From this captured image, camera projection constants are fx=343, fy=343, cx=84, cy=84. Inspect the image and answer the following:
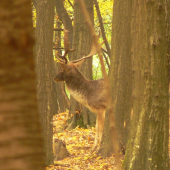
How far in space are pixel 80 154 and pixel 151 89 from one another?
14.6ft

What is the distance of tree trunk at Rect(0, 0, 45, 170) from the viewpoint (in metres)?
1.27

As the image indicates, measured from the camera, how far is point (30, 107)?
4.50 ft

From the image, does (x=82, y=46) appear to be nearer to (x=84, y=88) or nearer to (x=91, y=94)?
(x=84, y=88)

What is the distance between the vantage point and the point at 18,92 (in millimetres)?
1349

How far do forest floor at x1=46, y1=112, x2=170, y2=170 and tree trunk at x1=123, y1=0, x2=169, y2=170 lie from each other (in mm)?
1919

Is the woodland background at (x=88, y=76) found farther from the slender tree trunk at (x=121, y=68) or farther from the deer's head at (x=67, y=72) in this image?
the deer's head at (x=67, y=72)

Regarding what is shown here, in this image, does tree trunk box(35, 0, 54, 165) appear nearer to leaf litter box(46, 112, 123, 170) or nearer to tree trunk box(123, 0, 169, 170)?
leaf litter box(46, 112, 123, 170)

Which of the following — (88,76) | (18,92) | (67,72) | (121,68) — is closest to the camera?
(18,92)

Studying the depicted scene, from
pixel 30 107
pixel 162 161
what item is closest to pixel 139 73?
pixel 162 161

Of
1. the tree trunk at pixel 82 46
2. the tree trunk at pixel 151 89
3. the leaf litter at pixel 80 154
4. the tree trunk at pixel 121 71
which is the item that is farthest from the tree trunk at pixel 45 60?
the tree trunk at pixel 82 46

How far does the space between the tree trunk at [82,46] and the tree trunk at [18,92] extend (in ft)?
34.7

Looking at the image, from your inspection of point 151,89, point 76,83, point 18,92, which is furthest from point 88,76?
point 18,92

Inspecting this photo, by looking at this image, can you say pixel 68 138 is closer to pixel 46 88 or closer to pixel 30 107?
pixel 46 88

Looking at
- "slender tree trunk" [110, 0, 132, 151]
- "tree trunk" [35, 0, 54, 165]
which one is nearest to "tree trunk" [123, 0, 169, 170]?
"tree trunk" [35, 0, 54, 165]
